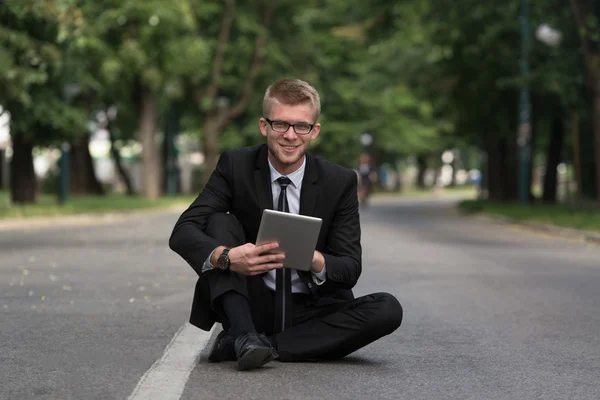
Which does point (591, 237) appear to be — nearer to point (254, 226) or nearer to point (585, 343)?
point (585, 343)

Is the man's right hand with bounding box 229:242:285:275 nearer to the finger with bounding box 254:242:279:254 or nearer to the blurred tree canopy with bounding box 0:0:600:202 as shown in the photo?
the finger with bounding box 254:242:279:254

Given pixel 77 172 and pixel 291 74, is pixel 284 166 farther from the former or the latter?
pixel 291 74

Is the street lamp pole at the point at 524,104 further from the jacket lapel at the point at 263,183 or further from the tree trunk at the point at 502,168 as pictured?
the jacket lapel at the point at 263,183

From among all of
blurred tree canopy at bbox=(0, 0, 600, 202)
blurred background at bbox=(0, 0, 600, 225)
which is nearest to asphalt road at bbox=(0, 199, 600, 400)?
blurred tree canopy at bbox=(0, 0, 600, 202)

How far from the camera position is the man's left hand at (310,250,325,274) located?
19.5ft

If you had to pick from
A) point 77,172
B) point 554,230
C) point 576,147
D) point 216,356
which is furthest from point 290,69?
point 216,356

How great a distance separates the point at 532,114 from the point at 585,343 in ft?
90.5

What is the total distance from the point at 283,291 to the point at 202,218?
600 mm

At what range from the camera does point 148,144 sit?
131 feet

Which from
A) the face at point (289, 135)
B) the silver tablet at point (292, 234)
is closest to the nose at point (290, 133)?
the face at point (289, 135)

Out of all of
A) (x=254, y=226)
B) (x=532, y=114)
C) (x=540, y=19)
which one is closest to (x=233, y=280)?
(x=254, y=226)

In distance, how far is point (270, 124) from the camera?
19.9ft

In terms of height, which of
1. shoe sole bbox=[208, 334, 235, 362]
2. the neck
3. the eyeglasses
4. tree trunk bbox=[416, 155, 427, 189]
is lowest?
tree trunk bbox=[416, 155, 427, 189]

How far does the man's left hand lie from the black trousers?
376 mm
